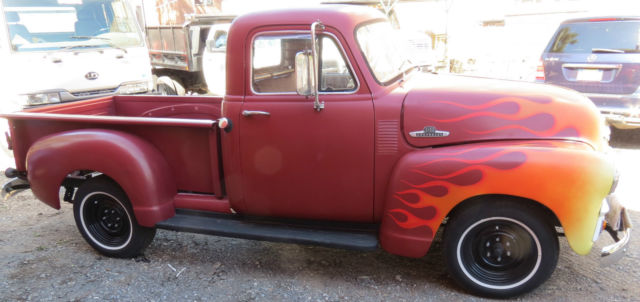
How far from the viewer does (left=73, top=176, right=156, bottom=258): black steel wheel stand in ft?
12.2

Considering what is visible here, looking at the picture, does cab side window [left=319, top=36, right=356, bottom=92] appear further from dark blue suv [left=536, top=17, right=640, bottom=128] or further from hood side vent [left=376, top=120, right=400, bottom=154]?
dark blue suv [left=536, top=17, right=640, bottom=128]

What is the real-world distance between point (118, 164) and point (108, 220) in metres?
0.71

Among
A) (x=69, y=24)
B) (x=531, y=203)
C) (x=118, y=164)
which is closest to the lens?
(x=531, y=203)

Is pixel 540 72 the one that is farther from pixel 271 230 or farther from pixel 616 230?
pixel 271 230

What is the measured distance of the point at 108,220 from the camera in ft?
12.9

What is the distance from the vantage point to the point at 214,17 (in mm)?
10039

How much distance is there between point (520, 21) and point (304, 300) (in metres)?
15.5

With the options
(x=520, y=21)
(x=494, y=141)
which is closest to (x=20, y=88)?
(x=494, y=141)

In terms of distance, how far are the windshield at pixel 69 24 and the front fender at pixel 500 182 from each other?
19.8 ft

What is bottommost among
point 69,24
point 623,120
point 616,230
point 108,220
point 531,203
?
point 108,220

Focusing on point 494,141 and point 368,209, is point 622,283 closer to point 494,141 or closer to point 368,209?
point 494,141

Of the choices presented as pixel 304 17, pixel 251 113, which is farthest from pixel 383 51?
pixel 251 113

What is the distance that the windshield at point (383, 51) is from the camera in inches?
126

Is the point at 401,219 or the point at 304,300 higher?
the point at 401,219
